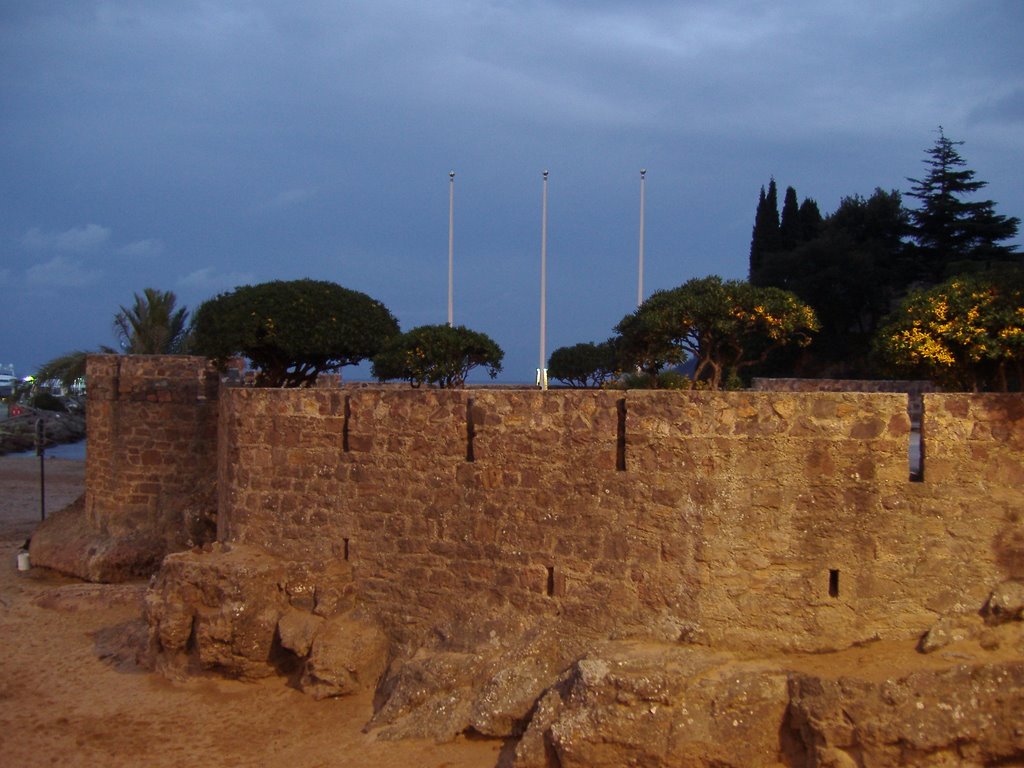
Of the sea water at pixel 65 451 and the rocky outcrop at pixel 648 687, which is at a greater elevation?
the rocky outcrop at pixel 648 687

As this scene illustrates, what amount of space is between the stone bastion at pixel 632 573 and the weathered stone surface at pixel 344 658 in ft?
0.09

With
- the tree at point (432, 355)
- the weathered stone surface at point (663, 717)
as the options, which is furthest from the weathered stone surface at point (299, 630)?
the tree at point (432, 355)

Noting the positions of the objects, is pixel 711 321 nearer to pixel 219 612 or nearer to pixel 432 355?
pixel 432 355

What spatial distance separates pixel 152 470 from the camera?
14.8 m

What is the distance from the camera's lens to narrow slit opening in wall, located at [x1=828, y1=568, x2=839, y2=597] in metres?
7.31

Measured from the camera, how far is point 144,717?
9.02 m

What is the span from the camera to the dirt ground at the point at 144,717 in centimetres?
795

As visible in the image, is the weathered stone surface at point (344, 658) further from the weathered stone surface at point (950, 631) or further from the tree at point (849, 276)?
the tree at point (849, 276)

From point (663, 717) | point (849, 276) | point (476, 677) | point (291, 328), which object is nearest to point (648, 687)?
point (663, 717)

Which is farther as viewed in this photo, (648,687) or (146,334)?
(146,334)

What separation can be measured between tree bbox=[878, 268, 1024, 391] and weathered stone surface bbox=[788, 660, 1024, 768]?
8.84 feet

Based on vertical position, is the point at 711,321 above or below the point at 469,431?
above

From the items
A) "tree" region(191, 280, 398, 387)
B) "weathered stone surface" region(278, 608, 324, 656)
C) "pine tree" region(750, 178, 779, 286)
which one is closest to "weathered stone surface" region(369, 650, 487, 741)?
"weathered stone surface" region(278, 608, 324, 656)

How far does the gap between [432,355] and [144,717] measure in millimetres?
6371
